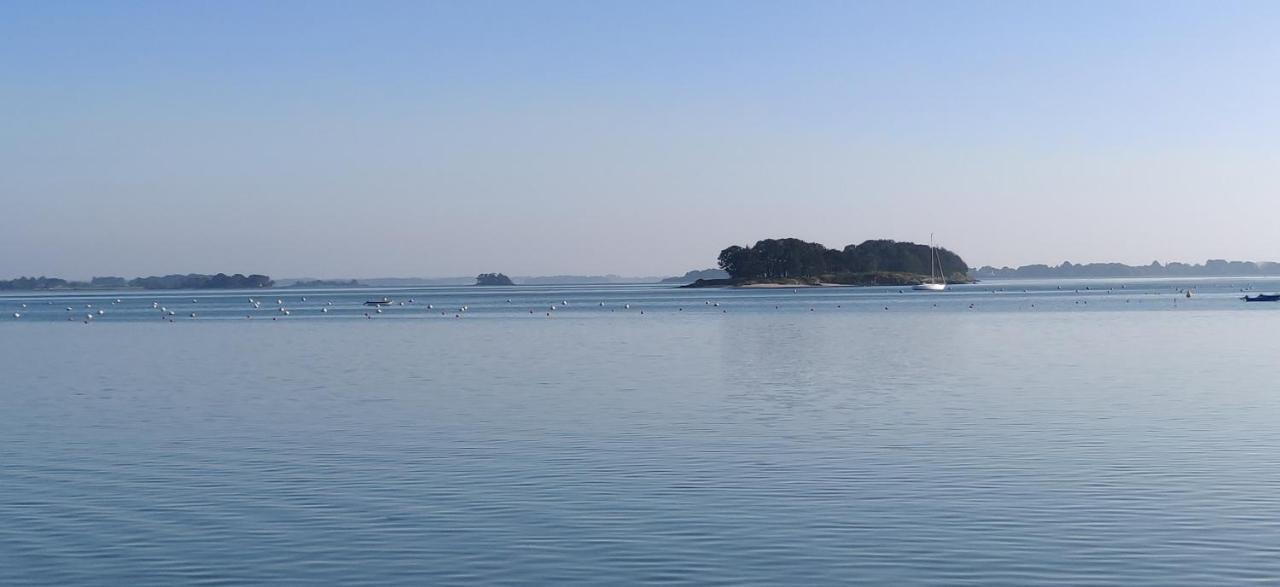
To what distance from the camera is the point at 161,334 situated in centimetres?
7531

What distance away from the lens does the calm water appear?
13500mm

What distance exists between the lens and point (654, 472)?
1919 cm

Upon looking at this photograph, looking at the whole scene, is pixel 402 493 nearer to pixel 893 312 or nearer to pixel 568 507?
pixel 568 507

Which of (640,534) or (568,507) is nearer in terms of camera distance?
(640,534)

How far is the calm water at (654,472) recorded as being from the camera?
531 inches

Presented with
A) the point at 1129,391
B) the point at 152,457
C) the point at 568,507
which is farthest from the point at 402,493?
the point at 1129,391

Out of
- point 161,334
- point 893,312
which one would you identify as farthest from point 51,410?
point 893,312

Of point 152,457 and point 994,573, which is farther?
point 152,457

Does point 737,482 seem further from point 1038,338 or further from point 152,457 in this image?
point 1038,338

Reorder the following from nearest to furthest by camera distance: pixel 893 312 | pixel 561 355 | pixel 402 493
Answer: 1. pixel 402 493
2. pixel 561 355
3. pixel 893 312

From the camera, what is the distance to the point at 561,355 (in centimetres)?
4856

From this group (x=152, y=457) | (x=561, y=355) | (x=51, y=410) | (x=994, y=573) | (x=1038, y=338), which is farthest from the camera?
(x=1038, y=338)

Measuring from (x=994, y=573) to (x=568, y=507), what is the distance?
5.66m

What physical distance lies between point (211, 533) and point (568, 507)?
4195mm
